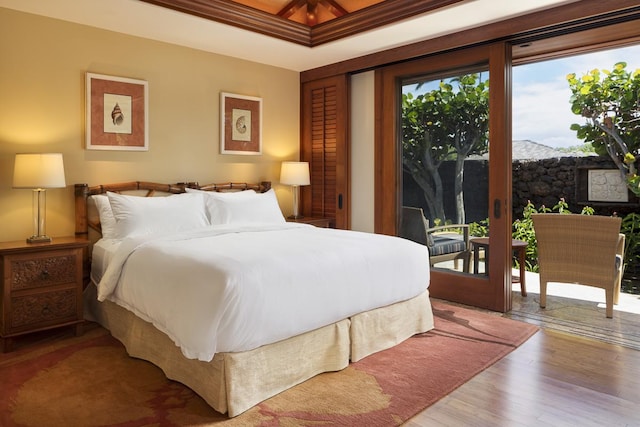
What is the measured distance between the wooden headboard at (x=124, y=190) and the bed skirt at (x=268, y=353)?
2.48 feet

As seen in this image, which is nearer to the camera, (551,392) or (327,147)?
(551,392)

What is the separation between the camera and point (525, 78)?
21.8 feet

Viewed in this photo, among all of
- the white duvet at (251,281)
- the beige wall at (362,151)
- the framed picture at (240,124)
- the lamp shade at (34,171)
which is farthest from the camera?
the beige wall at (362,151)

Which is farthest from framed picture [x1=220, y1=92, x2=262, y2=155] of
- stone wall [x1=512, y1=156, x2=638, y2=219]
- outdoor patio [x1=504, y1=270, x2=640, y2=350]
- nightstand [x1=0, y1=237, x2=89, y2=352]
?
stone wall [x1=512, y1=156, x2=638, y2=219]

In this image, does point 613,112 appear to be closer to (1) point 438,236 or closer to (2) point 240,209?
(1) point 438,236

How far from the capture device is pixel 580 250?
12.9ft

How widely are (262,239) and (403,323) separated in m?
1.15

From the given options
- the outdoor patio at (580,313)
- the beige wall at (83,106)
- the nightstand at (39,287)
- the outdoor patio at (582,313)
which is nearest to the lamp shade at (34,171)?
the beige wall at (83,106)

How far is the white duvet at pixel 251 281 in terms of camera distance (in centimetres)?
223

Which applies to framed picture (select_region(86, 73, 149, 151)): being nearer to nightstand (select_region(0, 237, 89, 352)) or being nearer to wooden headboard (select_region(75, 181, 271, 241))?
wooden headboard (select_region(75, 181, 271, 241))

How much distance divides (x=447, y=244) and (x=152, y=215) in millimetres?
2723

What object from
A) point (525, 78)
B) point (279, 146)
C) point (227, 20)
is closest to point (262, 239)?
point (227, 20)

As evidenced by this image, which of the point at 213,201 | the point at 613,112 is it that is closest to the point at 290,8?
the point at 213,201

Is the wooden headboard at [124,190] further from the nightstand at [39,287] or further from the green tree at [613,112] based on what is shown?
the green tree at [613,112]
